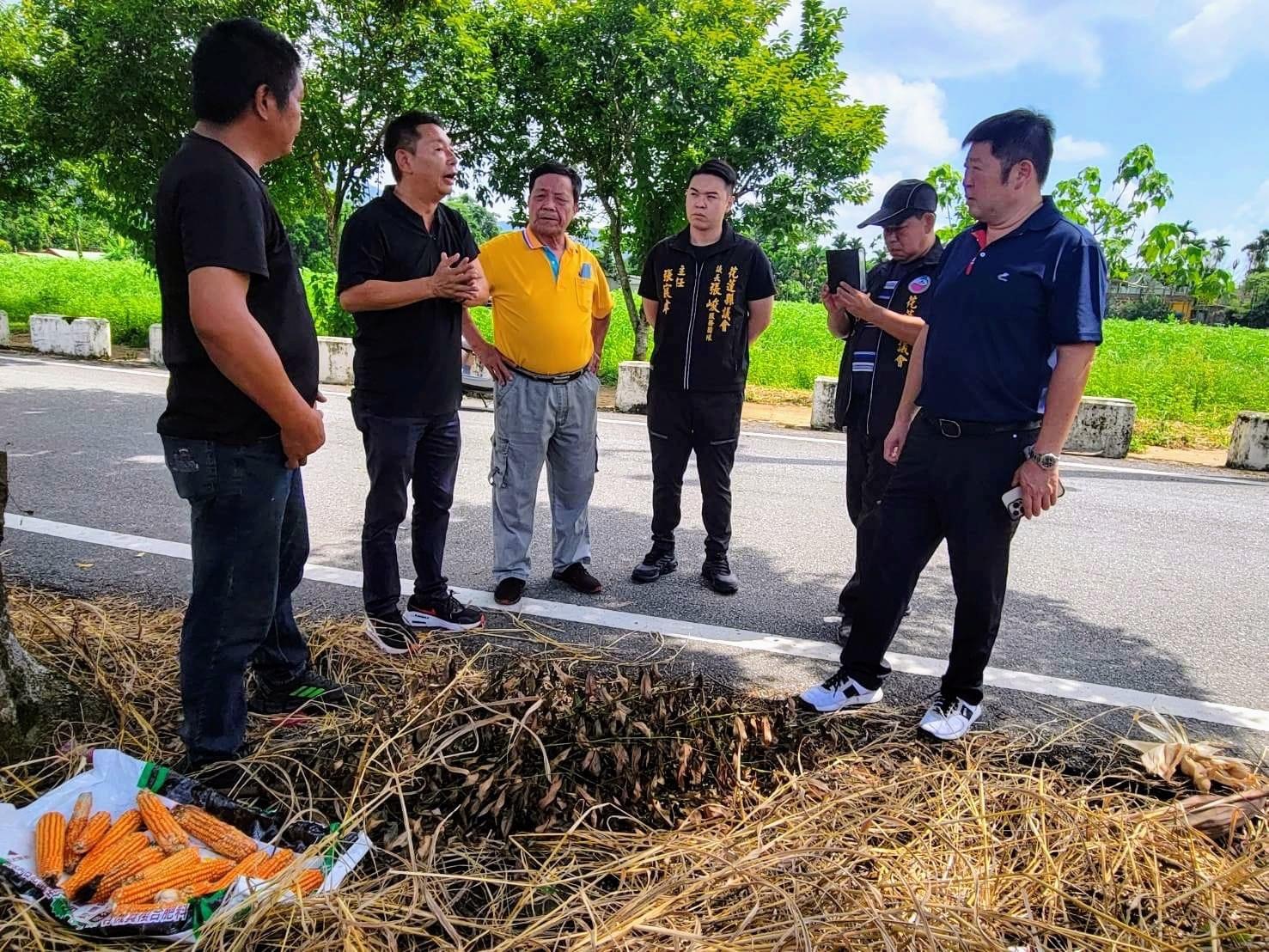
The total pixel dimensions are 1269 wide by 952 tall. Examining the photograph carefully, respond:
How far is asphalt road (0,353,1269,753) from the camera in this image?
3611 millimetres

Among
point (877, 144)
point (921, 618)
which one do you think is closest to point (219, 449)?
point (921, 618)

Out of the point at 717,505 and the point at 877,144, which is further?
the point at 877,144

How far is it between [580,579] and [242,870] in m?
2.38

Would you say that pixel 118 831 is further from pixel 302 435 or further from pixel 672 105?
pixel 672 105

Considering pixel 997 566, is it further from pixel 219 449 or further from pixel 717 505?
pixel 219 449

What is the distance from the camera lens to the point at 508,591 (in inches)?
154

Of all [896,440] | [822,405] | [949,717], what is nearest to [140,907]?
[949,717]

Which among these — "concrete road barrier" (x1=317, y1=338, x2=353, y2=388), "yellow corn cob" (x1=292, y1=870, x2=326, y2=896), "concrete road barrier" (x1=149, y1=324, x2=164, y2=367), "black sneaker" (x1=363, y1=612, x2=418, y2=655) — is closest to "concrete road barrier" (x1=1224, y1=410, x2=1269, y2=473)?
"black sneaker" (x1=363, y1=612, x2=418, y2=655)

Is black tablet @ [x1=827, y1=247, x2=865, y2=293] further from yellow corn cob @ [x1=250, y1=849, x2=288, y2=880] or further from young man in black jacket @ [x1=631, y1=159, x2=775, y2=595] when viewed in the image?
yellow corn cob @ [x1=250, y1=849, x2=288, y2=880]

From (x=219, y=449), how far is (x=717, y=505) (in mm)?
2668

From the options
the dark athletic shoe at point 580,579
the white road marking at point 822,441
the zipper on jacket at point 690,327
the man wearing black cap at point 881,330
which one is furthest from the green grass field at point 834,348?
the dark athletic shoe at point 580,579

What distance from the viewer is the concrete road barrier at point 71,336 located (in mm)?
14531

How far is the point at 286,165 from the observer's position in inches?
420

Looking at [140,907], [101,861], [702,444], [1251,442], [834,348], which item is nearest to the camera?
[140,907]
